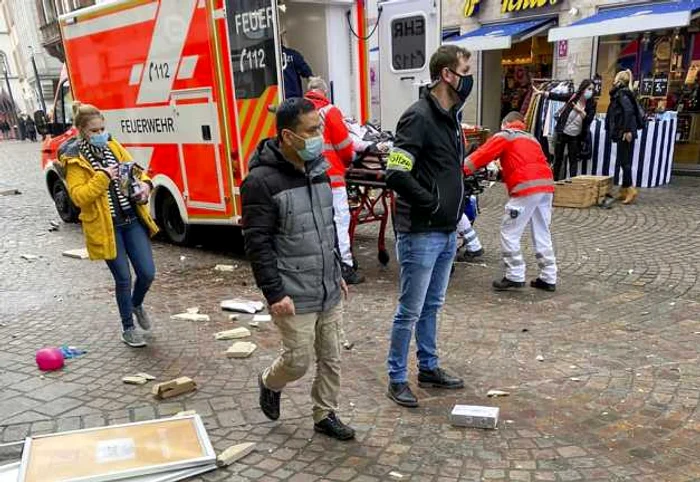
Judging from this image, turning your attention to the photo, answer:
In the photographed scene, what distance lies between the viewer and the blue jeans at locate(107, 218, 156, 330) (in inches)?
172

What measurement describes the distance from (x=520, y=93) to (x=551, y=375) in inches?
467

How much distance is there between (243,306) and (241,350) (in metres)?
1.02

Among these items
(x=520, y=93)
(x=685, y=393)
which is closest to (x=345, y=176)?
(x=685, y=393)

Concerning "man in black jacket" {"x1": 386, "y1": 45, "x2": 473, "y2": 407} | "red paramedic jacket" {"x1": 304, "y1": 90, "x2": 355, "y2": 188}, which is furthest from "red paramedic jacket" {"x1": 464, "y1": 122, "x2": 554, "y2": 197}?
"man in black jacket" {"x1": 386, "y1": 45, "x2": 473, "y2": 407}

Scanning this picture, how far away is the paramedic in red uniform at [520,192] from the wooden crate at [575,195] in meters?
3.64

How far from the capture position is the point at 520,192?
17.8ft

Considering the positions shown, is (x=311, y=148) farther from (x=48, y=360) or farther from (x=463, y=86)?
(x=48, y=360)

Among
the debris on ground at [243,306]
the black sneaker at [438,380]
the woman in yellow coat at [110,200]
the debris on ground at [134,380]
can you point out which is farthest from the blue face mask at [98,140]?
the black sneaker at [438,380]

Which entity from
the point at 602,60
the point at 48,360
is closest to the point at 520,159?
the point at 48,360

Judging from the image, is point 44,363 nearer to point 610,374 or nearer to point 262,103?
point 262,103

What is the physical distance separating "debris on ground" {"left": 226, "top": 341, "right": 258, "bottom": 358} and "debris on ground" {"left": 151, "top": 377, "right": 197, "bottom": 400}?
0.49 meters

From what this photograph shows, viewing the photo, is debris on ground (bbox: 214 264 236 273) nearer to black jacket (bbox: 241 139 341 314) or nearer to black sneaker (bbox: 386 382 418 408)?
black sneaker (bbox: 386 382 418 408)

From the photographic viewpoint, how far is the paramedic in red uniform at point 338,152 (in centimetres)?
554

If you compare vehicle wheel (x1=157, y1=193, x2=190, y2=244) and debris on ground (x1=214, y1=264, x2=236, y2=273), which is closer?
debris on ground (x1=214, y1=264, x2=236, y2=273)
